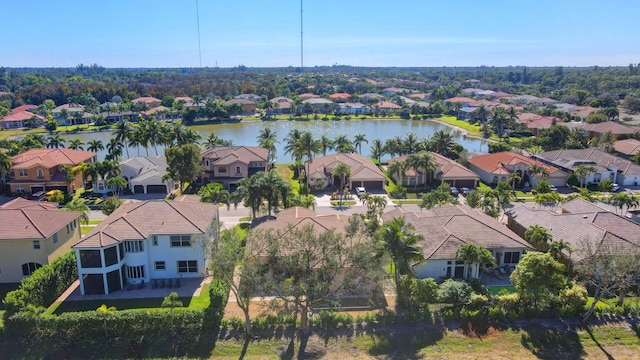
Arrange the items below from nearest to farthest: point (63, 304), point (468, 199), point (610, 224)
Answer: point (63, 304) < point (610, 224) < point (468, 199)

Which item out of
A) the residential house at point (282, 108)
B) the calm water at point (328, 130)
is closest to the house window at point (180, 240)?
the calm water at point (328, 130)

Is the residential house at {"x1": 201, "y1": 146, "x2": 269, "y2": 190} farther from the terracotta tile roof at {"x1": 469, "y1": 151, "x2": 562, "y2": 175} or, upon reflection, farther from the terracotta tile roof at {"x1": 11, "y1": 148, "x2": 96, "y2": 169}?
the terracotta tile roof at {"x1": 469, "y1": 151, "x2": 562, "y2": 175}

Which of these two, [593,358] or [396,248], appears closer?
[593,358]

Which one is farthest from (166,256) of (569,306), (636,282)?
(636,282)

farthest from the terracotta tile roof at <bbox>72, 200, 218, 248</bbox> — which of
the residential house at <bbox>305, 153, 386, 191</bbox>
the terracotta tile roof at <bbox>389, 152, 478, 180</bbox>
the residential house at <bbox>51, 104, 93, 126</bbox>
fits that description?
Answer: the residential house at <bbox>51, 104, 93, 126</bbox>

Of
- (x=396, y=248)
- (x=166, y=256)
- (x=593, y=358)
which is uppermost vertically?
(x=396, y=248)

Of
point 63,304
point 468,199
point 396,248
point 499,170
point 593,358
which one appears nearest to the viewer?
point 593,358

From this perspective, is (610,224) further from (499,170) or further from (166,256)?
(166,256)

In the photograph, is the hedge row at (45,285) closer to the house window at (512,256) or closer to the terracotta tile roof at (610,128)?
the house window at (512,256)
